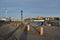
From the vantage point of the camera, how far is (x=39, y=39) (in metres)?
19.4

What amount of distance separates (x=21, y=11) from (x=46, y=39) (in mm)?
44583

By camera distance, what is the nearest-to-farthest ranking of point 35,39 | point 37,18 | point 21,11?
point 35,39 < point 21,11 < point 37,18

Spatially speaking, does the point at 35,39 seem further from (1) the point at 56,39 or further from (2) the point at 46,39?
(1) the point at 56,39

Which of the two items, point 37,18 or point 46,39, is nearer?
point 46,39

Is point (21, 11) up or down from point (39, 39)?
up

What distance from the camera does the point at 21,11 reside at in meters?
63.4

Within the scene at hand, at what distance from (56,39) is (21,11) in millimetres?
44417

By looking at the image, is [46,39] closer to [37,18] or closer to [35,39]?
[35,39]

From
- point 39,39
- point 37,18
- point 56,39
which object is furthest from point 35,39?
point 37,18

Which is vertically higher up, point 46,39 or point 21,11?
point 21,11

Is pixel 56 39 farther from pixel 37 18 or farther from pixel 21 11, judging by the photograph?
pixel 37 18

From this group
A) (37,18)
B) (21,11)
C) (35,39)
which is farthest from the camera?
(37,18)

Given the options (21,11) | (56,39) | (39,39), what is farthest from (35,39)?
(21,11)

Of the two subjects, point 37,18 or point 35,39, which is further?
point 37,18
